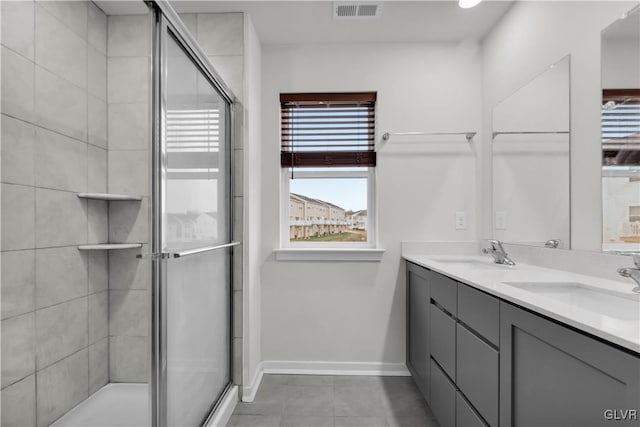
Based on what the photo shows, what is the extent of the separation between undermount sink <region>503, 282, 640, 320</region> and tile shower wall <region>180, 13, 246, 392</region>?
4.92 feet

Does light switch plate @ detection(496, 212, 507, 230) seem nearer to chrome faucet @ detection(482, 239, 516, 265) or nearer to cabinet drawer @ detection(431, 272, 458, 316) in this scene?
chrome faucet @ detection(482, 239, 516, 265)

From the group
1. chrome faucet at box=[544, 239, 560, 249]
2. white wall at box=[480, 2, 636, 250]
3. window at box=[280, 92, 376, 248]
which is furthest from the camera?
window at box=[280, 92, 376, 248]

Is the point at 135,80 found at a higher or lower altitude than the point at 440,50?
lower

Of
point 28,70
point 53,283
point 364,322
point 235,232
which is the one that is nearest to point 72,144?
point 28,70

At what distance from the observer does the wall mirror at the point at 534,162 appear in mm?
1745

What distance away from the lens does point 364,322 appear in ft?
8.45

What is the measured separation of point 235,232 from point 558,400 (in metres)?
1.77

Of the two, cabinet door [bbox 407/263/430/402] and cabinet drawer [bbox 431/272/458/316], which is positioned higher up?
cabinet drawer [bbox 431/272/458/316]

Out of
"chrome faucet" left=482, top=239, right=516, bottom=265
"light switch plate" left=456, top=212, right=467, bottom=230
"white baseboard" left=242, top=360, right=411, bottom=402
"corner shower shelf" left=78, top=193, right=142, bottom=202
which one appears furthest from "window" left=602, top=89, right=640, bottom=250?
"corner shower shelf" left=78, top=193, right=142, bottom=202

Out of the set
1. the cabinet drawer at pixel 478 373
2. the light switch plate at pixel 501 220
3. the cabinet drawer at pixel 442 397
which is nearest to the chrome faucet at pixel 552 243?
the light switch plate at pixel 501 220

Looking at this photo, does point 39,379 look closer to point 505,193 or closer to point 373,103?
point 373,103

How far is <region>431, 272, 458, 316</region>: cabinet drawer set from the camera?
5.18 feet

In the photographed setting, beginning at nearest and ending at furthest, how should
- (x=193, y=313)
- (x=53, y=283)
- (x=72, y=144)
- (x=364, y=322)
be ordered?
1. (x=193, y=313)
2. (x=53, y=283)
3. (x=72, y=144)
4. (x=364, y=322)

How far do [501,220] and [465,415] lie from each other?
4.35 feet
